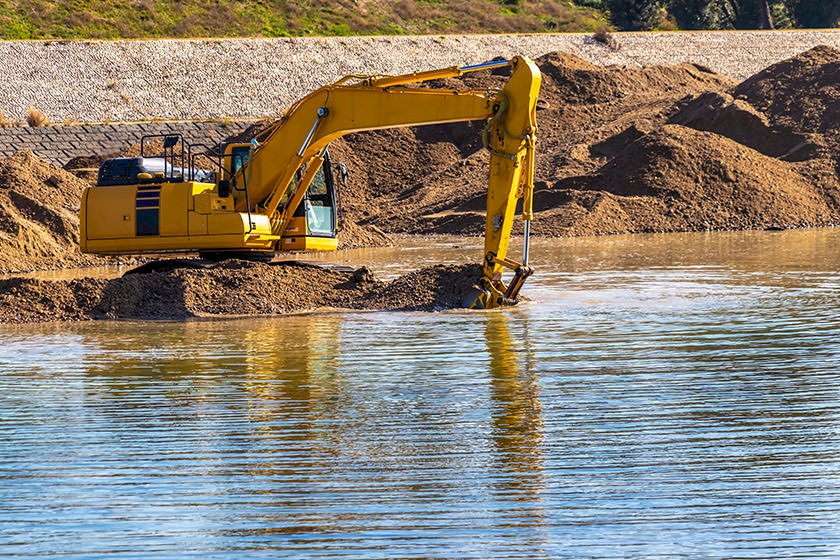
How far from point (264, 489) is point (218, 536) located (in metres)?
1.09

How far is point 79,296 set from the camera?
771 inches

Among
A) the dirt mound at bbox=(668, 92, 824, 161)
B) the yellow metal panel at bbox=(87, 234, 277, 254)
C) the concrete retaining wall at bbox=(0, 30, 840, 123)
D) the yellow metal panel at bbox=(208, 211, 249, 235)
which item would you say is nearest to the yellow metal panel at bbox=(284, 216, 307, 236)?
the yellow metal panel at bbox=(87, 234, 277, 254)

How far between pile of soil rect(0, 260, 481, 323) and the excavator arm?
884mm

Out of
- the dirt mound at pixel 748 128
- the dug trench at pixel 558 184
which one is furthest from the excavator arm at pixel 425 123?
the dirt mound at pixel 748 128

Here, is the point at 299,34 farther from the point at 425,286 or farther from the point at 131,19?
the point at 425,286

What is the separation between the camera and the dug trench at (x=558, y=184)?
19.7 meters

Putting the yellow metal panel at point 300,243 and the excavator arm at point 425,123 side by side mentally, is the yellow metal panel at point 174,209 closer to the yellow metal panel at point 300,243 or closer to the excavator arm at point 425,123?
the excavator arm at point 425,123

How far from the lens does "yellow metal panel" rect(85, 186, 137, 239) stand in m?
20.2

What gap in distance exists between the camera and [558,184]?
39500 millimetres

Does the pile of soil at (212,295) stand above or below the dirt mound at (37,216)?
below

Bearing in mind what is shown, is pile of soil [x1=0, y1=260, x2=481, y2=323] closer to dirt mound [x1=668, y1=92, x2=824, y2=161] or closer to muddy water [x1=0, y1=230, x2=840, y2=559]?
muddy water [x1=0, y1=230, x2=840, y2=559]

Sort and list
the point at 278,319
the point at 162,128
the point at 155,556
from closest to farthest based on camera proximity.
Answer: the point at 155,556, the point at 278,319, the point at 162,128

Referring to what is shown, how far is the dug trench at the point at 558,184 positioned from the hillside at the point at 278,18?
20.1 m

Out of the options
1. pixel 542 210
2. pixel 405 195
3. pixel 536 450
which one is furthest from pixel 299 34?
pixel 536 450
